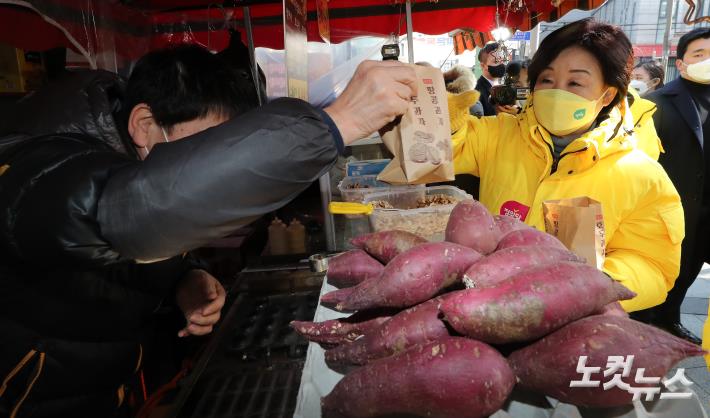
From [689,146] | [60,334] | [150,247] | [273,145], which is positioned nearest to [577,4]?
[689,146]

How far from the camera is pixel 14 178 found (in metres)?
0.85

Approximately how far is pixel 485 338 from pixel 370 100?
65cm

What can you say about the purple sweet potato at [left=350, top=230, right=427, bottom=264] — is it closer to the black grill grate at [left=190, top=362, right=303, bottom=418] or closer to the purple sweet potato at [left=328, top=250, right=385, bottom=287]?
the purple sweet potato at [left=328, top=250, right=385, bottom=287]

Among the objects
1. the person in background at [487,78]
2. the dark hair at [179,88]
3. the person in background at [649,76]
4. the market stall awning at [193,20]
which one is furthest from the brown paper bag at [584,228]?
the person in background at [649,76]

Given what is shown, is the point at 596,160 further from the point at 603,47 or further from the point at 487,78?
the point at 487,78

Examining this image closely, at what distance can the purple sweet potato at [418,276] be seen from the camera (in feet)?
2.69

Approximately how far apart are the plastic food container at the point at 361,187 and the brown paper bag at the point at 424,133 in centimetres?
77

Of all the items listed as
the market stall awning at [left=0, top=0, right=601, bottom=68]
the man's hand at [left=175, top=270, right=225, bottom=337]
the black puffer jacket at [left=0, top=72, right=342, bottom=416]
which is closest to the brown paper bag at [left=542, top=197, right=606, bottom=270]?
the black puffer jacket at [left=0, top=72, right=342, bottom=416]

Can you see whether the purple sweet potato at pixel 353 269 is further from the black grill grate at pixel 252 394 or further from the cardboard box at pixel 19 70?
the cardboard box at pixel 19 70

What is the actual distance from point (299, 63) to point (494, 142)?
4.22 feet

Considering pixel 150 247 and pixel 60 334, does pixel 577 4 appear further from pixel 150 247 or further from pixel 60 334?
pixel 60 334

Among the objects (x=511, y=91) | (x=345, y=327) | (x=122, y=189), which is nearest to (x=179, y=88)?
(x=122, y=189)

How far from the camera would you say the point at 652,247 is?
1.66 metres

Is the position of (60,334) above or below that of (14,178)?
below
